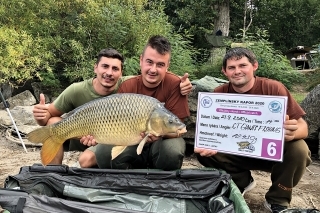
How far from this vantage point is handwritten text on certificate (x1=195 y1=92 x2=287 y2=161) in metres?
1.74

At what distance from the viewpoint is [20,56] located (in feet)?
16.1

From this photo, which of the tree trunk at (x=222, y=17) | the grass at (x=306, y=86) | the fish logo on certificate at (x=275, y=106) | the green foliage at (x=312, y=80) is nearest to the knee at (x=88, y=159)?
the fish logo on certificate at (x=275, y=106)

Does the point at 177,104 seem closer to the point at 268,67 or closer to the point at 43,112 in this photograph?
the point at 43,112

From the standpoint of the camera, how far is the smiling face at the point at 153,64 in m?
1.98

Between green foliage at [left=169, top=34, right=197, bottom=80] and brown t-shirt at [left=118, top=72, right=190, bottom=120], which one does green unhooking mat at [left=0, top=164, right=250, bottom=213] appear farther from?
green foliage at [left=169, top=34, right=197, bottom=80]

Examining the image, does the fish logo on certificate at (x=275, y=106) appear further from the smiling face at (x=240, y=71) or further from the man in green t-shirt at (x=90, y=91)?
the man in green t-shirt at (x=90, y=91)

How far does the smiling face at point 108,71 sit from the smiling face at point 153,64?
0.21 m

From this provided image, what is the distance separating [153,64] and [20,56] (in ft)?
11.4

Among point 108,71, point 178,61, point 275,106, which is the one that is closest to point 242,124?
point 275,106

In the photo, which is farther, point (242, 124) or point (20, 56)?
point (20, 56)

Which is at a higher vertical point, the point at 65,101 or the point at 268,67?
the point at 268,67

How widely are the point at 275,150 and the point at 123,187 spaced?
764 mm

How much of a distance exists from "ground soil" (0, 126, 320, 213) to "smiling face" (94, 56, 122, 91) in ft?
3.48

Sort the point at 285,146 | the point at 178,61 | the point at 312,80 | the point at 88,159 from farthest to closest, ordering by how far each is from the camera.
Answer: the point at 312,80 < the point at 178,61 < the point at 88,159 < the point at 285,146
